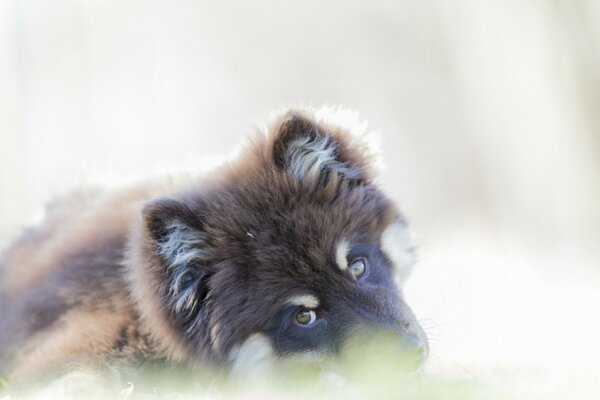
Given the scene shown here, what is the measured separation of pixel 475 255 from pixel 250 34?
10.4m

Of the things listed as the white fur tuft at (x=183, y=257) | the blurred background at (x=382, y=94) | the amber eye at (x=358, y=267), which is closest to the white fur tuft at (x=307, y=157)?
the amber eye at (x=358, y=267)

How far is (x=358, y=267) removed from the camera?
4777mm

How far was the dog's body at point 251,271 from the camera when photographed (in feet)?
15.1

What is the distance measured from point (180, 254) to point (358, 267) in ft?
3.44

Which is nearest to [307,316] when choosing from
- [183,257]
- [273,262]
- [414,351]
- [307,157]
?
[273,262]

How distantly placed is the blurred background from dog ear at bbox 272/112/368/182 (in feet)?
12.2

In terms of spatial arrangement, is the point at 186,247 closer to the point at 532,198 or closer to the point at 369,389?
the point at 369,389

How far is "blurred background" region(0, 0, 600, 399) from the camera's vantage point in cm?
1307

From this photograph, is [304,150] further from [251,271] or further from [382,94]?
[382,94]

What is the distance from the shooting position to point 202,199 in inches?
190

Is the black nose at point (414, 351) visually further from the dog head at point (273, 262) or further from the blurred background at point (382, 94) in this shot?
the blurred background at point (382, 94)

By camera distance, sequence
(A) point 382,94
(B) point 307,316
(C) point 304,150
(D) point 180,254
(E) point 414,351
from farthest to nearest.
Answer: (A) point 382,94 → (C) point 304,150 → (D) point 180,254 → (B) point 307,316 → (E) point 414,351

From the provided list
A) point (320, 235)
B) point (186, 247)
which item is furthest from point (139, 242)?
point (320, 235)

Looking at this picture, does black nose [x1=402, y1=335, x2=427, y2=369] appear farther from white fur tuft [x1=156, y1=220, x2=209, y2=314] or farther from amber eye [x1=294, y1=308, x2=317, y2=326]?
white fur tuft [x1=156, y1=220, x2=209, y2=314]
